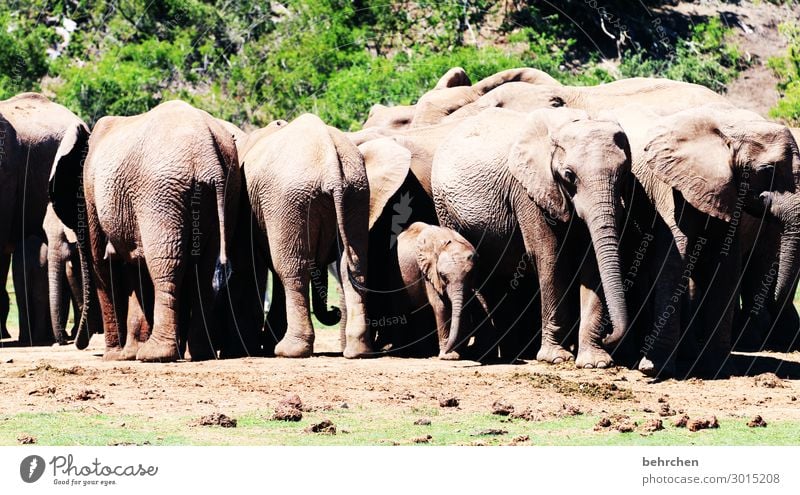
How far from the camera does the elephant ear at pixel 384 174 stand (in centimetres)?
1642

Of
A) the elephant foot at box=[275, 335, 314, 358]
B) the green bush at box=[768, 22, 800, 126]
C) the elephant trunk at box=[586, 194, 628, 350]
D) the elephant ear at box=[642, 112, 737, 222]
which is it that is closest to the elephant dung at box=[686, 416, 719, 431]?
the elephant trunk at box=[586, 194, 628, 350]

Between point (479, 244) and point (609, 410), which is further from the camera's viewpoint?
point (479, 244)

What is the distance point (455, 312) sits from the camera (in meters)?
14.9

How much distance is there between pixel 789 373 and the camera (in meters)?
14.5

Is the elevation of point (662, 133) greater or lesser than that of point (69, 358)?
greater

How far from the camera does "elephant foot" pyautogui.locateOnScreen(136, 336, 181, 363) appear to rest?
14.9m

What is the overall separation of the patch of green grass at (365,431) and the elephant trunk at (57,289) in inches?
254

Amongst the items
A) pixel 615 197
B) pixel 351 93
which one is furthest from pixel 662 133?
pixel 351 93

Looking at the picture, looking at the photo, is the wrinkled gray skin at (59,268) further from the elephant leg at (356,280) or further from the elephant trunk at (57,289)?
the elephant leg at (356,280)

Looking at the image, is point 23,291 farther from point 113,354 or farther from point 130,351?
point 130,351

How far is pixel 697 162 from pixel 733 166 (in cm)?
29

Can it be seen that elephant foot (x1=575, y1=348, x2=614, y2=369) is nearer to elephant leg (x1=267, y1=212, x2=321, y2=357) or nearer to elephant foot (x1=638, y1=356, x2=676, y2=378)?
elephant foot (x1=638, y1=356, x2=676, y2=378)

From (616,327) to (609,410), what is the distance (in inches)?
41.7

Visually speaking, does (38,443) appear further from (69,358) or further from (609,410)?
(69,358)
